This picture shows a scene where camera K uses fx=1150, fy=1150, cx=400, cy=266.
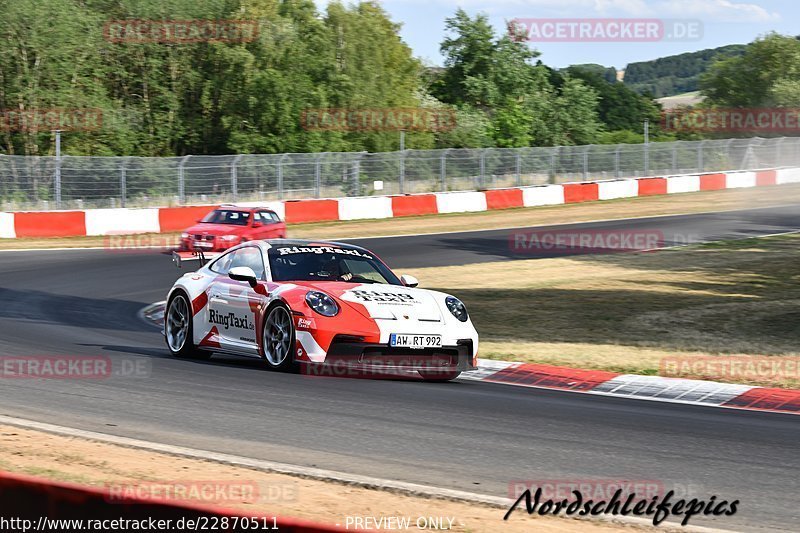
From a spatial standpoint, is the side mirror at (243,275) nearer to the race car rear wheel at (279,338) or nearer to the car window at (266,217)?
the race car rear wheel at (279,338)

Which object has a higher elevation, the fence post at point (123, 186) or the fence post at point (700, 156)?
the fence post at point (700, 156)

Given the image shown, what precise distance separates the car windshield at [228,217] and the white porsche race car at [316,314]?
12541mm

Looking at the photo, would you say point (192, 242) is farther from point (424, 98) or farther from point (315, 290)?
point (424, 98)

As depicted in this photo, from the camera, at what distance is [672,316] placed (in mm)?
15953

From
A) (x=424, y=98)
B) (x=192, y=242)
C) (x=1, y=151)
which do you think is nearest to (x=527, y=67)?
(x=424, y=98)

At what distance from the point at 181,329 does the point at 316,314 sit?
100 inches

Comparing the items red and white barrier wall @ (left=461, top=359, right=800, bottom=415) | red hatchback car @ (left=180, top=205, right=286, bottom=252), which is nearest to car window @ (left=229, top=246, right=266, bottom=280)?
red and white barrier wall @ (left=461, top=359, right=800, bottom=415)

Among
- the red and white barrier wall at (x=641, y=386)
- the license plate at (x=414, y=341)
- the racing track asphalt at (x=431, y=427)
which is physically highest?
the license plate at (x=414, y=341)

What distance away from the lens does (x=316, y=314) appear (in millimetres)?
10445

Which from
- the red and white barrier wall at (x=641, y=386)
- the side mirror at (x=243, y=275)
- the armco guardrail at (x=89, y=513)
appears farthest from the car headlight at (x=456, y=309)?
the armco guardrail at (x=89, y=513)

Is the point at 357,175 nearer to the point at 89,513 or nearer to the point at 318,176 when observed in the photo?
the point at 318,176

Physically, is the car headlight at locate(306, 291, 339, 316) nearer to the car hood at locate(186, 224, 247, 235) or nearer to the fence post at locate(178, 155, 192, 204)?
the car hood at locate(186, 224, 247, 235)

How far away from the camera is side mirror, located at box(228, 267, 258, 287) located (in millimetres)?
11156

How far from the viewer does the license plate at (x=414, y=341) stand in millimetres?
10391
